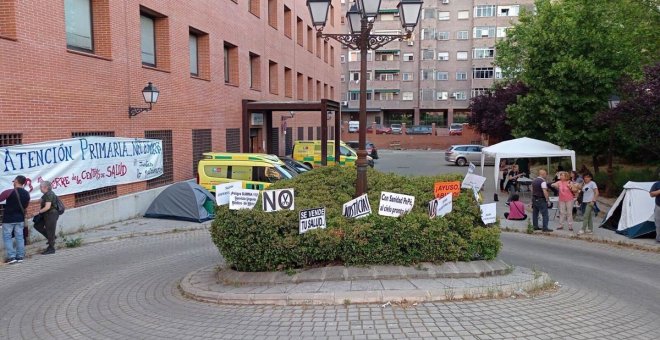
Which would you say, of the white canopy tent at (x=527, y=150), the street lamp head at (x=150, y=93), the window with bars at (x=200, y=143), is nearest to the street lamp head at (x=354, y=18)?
the street lamp head at (x=150, y=93)

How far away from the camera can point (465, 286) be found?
6910 millimetres

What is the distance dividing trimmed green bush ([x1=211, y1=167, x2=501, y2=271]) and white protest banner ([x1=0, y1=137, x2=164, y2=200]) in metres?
5.83

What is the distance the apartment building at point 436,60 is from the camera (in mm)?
65438

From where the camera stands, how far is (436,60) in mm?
68062

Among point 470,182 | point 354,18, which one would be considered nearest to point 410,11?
point 354,18

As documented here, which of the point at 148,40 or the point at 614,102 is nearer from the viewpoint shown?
the point at 614,102

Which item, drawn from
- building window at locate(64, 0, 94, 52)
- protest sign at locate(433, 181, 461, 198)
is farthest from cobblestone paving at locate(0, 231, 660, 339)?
building window at locate(64, 0, 94, 52)

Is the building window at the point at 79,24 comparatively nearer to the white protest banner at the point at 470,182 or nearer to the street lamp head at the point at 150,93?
the street lamp head at the point at 150,93

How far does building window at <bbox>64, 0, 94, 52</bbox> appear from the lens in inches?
505

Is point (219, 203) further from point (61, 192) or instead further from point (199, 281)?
point (61, 192)

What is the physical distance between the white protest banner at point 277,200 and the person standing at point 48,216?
5491 millimetres

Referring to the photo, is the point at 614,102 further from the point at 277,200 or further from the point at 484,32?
the point at 484,32

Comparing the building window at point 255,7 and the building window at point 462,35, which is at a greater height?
the building window at point 462,35

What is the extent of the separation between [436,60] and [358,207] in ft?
209
